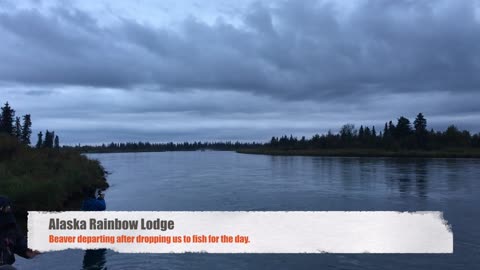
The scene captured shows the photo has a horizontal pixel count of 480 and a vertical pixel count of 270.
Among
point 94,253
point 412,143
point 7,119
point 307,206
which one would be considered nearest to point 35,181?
point 94,253

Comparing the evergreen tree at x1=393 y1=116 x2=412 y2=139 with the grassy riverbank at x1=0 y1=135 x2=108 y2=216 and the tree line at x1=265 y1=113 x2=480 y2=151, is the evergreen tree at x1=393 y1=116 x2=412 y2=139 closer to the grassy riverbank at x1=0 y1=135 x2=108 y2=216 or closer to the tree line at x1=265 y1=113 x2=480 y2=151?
the tree line at x1=265 y1=113 x2=480 y2=151

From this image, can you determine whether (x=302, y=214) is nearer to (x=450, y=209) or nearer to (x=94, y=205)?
(x=94, y=205)

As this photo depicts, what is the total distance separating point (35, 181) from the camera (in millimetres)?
25516

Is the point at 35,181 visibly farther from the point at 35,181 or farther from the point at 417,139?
the point at 417,139

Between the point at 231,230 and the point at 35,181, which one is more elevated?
the point at 231,230

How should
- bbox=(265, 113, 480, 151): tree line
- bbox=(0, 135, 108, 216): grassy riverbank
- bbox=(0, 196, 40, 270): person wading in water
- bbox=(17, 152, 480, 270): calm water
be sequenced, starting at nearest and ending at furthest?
bbox=(0, 196, 40, 270): person wading in water
bbox=(17, 152, 480, 270): calm water
bbox=(0, 135, 108, 216): grassy riverbank
bbox=(265, 113, 480, 151): tree line

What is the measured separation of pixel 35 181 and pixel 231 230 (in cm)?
2054

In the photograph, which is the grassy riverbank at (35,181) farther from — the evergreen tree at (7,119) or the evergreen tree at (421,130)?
the evergreen tree at (421,130)

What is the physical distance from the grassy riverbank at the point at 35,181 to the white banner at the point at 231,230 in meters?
15.6

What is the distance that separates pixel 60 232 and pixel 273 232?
172 inches

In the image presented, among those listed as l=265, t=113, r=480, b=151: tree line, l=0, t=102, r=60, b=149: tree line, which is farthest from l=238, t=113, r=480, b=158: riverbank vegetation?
l=0, t=102, r=60, b=149: tree line

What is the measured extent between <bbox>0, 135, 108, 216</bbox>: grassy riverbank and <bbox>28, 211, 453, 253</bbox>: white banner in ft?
51.2

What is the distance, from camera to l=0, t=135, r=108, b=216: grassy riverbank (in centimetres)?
2270

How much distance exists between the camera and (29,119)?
124 meters
